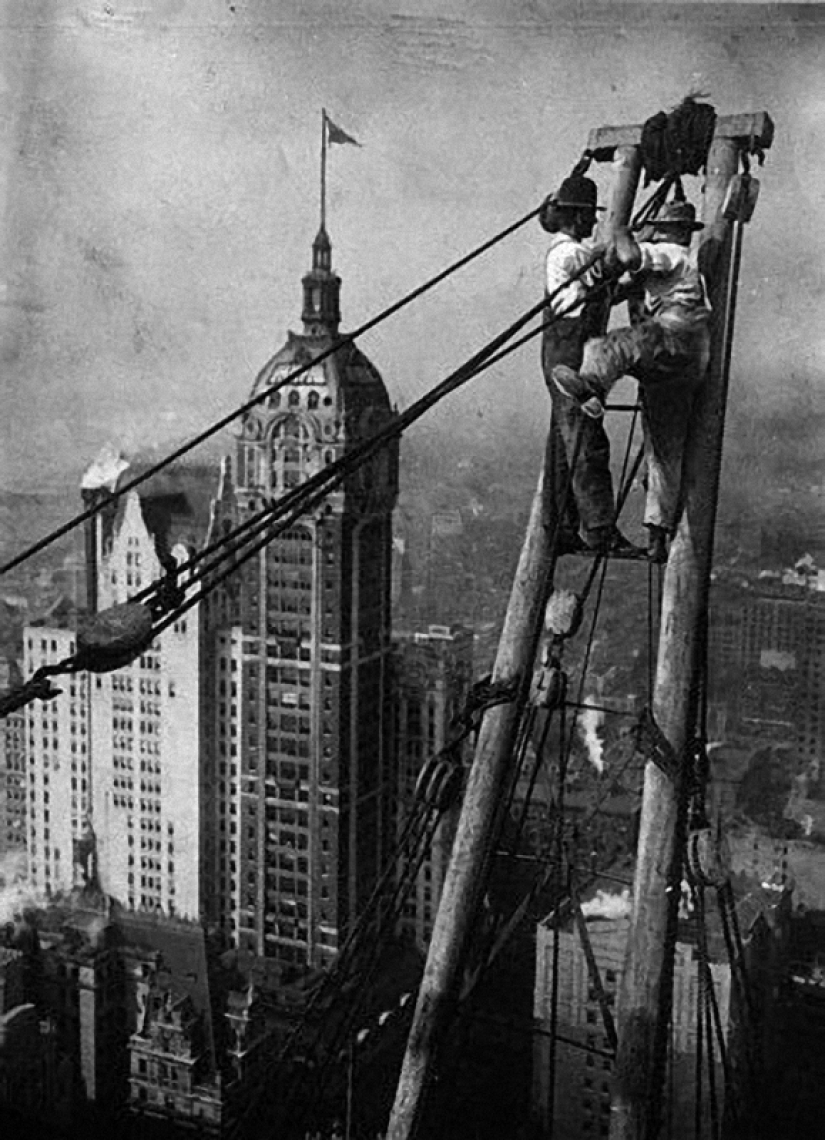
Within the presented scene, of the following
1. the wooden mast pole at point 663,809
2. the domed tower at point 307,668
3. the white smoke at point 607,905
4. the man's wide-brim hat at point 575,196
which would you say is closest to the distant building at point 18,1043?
the domed tower at point 307,668

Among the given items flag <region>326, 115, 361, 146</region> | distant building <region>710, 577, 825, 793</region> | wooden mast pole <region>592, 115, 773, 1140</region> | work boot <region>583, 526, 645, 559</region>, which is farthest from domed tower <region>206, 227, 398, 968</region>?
wooden mast pole <region>592, 115, 773, 1140</region>

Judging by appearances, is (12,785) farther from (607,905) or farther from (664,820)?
(664,820)

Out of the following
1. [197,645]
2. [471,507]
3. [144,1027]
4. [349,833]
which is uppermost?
[471,507]

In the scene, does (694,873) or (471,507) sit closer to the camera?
(694,873)

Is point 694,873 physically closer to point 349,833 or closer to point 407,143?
point 349,833

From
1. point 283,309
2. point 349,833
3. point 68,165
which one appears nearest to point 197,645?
point 349,833

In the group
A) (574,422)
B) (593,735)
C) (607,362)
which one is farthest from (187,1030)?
(607,362)

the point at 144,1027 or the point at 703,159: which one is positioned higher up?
the point at 703,159
